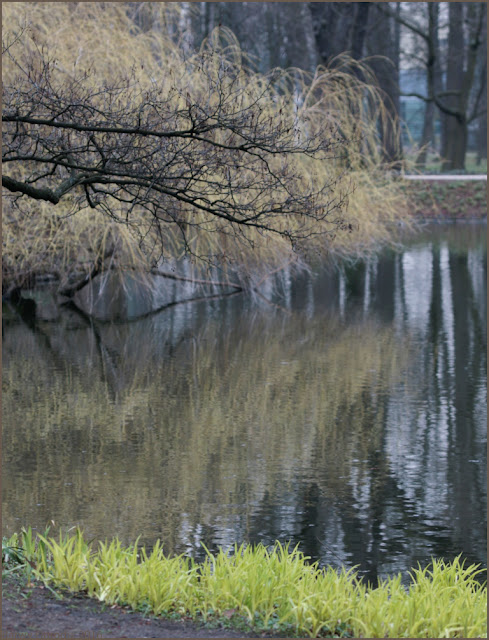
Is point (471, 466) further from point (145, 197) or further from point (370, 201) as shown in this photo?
point (370, 201)

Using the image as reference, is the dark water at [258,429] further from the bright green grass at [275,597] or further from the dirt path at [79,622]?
the dirt path at [79,622]

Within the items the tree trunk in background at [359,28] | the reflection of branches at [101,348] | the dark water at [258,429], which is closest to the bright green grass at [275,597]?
the dark water at [258,429]

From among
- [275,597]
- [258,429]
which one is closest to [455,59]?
[258,429]

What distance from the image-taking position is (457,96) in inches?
1711

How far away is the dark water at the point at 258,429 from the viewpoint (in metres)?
7.46

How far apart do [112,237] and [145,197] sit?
9.96 meters

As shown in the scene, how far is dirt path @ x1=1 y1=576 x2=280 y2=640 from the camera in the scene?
190 inches

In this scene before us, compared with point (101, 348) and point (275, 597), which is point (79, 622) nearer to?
point (275, 597)

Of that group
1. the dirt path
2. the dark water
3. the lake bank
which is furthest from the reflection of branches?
the lake bank

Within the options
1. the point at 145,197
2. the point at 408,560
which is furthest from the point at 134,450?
the point at 408,560

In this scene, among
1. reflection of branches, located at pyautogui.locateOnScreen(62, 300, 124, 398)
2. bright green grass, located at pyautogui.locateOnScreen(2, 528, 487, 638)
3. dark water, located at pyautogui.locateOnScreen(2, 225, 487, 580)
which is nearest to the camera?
bright green grass, located at pyautogui.locateOnScreen(2, 528, 487, 638)

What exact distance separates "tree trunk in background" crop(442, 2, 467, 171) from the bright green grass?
36.6 m

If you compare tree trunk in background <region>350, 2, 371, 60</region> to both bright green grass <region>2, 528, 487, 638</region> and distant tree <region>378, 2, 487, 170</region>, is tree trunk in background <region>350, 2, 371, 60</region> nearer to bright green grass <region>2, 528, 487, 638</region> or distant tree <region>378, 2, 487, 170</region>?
distant tree <region>378, 2, 487, 170</region>

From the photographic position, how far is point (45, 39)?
16.1 meters
